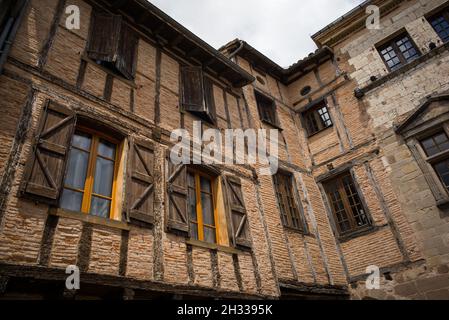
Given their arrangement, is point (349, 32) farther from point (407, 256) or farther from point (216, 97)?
point (407, 256)

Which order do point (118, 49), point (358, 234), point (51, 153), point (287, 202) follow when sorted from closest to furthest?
point (51, 153) < point (118, 49) < point (358, 234) < point (287, 202)

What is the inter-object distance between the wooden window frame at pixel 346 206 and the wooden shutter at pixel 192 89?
15.3ft

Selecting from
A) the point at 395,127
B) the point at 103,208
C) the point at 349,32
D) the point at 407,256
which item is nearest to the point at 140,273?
the point at 103,208

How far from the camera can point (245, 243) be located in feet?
20.5

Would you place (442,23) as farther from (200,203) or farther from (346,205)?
(200,203)

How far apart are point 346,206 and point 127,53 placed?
698 cm

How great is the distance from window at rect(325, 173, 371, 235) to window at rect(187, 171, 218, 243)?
170 inches

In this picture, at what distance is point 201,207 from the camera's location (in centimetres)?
631

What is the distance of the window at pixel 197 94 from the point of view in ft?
25.1

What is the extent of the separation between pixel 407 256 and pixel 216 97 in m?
6.21

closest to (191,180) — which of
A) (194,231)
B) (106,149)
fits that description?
(194,231)

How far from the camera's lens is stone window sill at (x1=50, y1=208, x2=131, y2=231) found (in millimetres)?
4184

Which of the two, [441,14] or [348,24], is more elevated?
[348,24]

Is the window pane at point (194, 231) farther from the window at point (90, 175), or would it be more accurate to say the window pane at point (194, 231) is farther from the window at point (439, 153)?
the window at point (439, 153)
